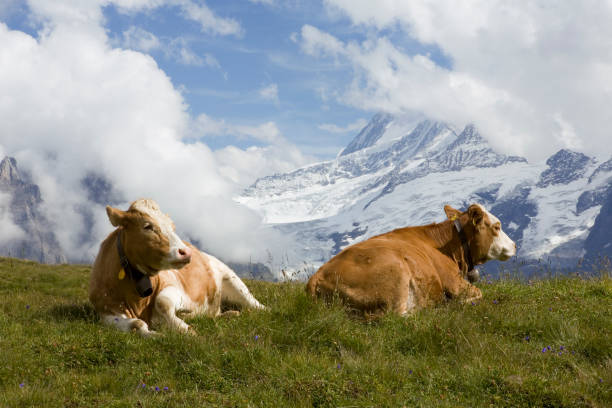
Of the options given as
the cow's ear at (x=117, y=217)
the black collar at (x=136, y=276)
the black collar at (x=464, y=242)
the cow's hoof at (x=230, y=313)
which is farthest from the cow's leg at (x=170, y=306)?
the black collar at (x=464, y=242)

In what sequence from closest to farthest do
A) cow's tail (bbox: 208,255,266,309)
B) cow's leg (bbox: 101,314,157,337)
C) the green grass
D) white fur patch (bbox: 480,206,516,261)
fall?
1. the green grass
2. cow's leg (bbox: 101,314,157,337)
3. cow's tail (bbox: 208,255,266,309)
4. white fur patch (bbox: 480,206,516,261)

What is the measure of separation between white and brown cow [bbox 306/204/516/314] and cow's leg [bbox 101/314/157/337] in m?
2.67

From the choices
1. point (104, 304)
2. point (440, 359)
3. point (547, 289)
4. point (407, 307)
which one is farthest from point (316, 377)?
point (547, 289)

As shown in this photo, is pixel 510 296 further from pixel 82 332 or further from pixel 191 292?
pixel 82 332

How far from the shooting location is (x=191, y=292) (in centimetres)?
949

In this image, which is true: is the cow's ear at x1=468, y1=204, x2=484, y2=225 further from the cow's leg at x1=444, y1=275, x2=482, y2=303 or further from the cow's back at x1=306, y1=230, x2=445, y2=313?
the cow's back at x1=306, y1=230, x2=445, y2=313

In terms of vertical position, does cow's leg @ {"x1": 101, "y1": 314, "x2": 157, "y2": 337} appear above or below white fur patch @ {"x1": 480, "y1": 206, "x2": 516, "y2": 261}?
below

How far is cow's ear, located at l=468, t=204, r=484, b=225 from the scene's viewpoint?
37.8ft

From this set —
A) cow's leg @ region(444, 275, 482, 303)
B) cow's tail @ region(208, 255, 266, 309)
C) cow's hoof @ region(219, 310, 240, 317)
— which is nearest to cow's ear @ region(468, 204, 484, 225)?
cow's leg @ region(444, 275, 482, 303)

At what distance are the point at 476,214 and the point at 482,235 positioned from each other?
0.45 metres

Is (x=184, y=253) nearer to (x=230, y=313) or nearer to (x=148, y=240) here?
(x=148, y=240)

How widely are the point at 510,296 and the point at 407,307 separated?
264 centimetres

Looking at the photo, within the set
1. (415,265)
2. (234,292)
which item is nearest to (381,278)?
(415,265)

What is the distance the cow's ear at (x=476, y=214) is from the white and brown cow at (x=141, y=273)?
19.2 ft
